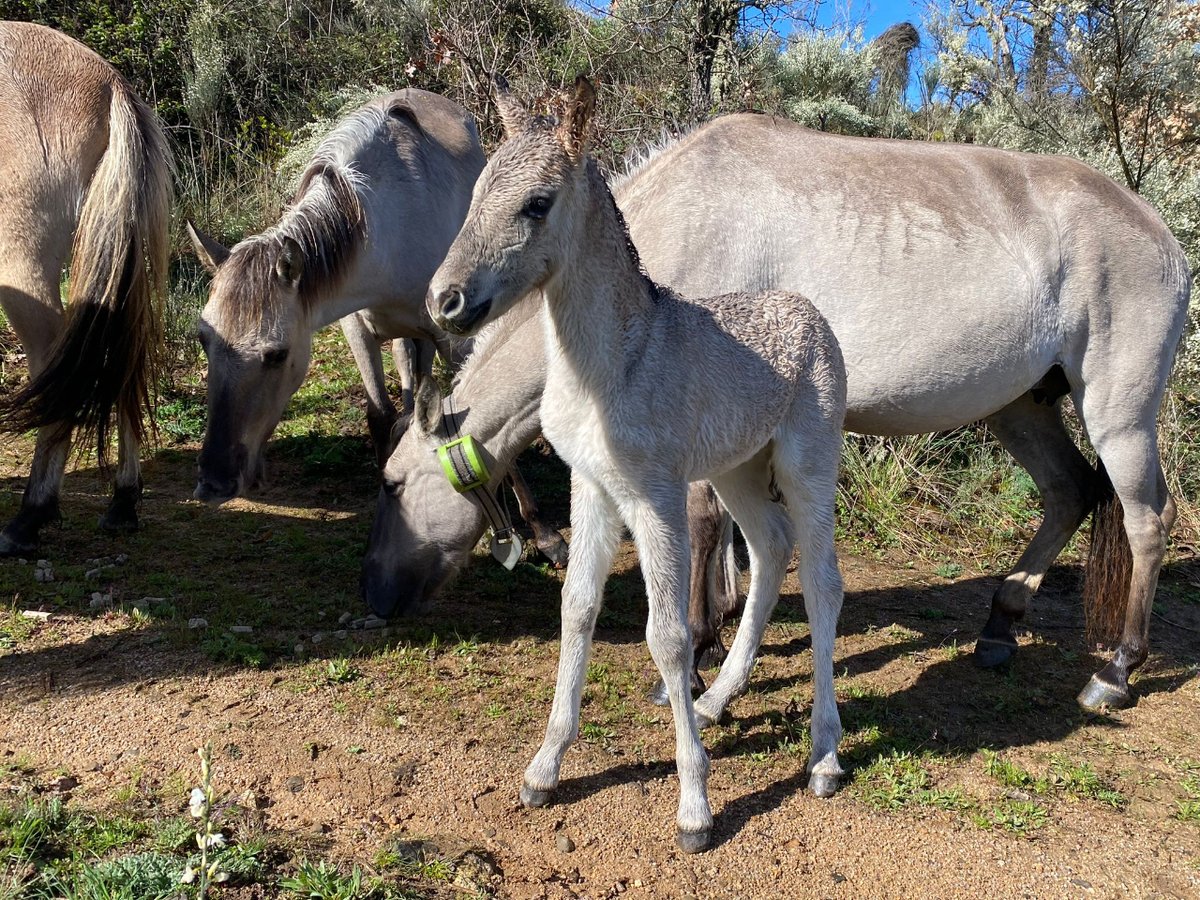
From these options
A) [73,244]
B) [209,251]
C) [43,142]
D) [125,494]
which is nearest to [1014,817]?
[209,251]

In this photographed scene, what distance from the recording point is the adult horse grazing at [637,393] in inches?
101

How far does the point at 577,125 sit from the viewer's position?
2592 mm

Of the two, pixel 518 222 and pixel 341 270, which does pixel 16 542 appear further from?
pixel 518 222

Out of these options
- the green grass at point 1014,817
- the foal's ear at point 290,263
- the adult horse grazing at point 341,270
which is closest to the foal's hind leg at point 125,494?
the adult horse grazing at point 341,270

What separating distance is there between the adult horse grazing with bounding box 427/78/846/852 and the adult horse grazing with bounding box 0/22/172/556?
2685mm

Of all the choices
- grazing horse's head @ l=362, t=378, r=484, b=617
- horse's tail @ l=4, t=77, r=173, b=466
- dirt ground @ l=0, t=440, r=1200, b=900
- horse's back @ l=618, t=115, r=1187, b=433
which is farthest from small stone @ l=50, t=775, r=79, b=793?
horse's back @ l=618, t=115, r=1187, b=433

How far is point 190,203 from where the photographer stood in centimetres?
897

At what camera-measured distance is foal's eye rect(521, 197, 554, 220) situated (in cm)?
256

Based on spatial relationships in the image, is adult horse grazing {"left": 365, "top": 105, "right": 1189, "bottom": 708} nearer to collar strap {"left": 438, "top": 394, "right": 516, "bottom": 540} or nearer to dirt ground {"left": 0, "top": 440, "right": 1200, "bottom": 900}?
collar strap {"left": 438, "top": 394, "right": 516, "bottom": 540}

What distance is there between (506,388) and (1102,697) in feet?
9.85

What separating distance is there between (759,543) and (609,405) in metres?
1.08

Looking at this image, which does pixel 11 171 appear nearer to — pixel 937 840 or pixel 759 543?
pixel 759 543

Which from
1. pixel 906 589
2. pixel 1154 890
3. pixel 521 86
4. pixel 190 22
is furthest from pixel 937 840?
pixel 190 22

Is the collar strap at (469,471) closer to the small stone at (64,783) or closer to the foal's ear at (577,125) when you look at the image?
the foal's ear at (577,125)
